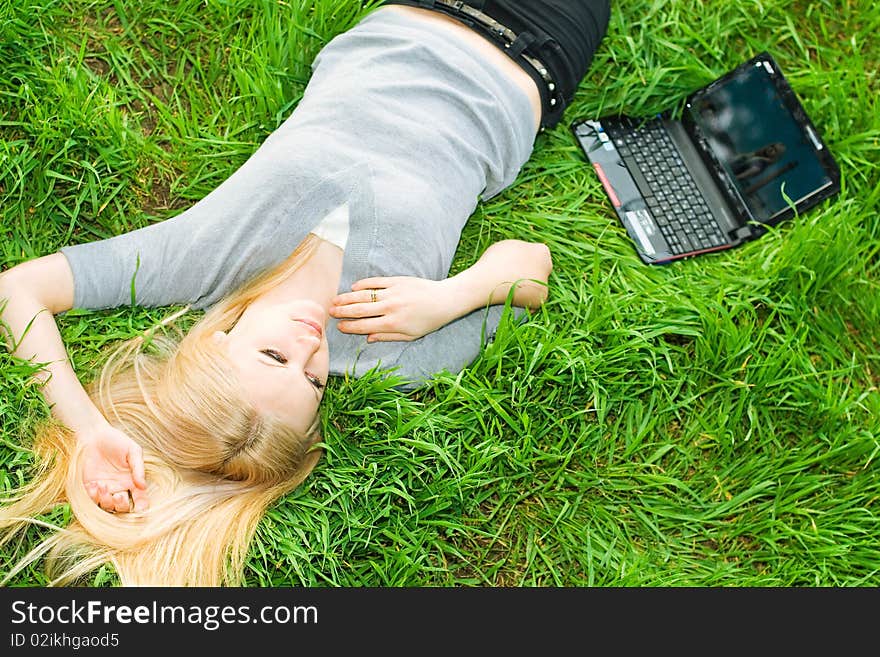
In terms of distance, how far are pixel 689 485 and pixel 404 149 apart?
1334 mm

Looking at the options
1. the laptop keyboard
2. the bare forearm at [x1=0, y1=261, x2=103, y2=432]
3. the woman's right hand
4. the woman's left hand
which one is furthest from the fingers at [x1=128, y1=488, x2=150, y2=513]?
the laptop keyboard

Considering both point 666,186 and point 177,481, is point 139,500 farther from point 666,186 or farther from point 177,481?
point 666,186

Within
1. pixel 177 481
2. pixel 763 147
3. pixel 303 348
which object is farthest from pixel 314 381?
pixel 763 147

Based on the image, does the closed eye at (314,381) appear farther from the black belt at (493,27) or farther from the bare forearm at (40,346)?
the black belt at (493,27)

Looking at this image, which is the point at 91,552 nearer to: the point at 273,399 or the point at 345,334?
the point at 273,399

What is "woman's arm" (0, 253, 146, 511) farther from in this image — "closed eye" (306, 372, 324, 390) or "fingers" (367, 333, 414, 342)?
"fingers" (367, 333, 414, 342)

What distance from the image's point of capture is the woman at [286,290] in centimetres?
216

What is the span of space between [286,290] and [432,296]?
40 centimetres

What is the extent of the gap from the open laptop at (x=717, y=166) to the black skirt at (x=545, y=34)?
223 mm

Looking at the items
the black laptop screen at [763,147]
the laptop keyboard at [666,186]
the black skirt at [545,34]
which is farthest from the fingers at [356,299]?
the black laptop screen at [763,147]

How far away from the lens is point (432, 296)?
7.89ft

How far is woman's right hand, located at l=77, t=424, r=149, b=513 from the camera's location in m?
2.14

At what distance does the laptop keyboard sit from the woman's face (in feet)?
4.24

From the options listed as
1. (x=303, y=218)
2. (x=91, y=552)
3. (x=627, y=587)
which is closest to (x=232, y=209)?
(x=303, y=218)
